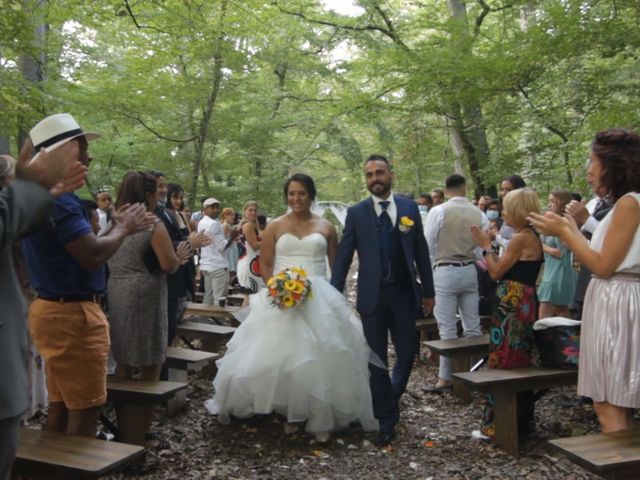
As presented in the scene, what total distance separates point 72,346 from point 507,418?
126 inches

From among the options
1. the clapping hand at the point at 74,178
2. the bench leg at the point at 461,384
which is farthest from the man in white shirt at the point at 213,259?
the clapping hand at the point at 74,178

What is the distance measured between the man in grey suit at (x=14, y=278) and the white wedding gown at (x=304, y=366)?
2.92 metres

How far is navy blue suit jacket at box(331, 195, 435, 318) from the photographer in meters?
4.70

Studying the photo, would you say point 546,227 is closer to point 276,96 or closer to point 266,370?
point 266,370

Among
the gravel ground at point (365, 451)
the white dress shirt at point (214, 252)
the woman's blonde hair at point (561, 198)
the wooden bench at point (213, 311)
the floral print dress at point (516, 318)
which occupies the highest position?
the woman's blonde hair at point (561, 198)

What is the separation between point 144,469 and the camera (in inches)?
163

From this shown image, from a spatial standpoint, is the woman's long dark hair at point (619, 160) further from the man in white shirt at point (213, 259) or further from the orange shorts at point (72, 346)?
the man in white shirt at point (213, 259)

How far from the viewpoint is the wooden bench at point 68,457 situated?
279 centimetres

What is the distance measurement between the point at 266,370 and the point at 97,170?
41.4 feet

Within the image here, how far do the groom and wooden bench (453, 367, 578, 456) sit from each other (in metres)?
0.61

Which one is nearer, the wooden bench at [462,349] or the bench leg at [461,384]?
the wooden bench at [462,349]

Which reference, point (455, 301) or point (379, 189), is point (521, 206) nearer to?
point (379, 189)

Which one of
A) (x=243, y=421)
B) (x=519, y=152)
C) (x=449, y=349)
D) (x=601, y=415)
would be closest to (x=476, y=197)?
(x=519, y=152)

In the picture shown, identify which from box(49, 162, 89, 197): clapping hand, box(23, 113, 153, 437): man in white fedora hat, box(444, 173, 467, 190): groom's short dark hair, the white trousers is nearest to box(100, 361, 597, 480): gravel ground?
the white trousers
